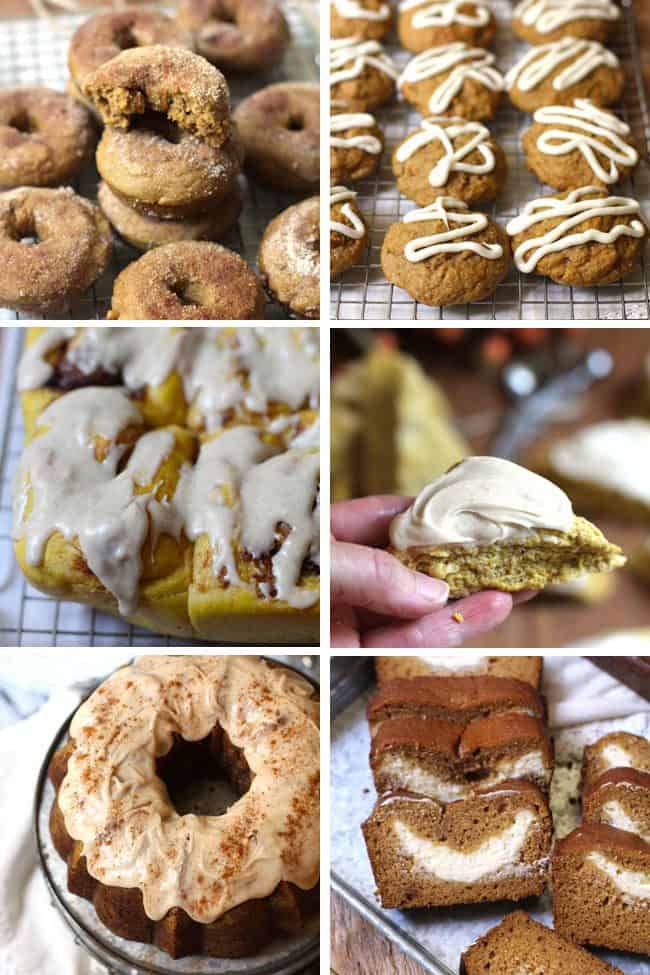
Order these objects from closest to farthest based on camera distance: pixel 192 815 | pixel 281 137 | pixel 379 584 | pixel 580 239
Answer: pixel 192 815 → pixel 379 584 → pixel 580 239 → pixel 281 137

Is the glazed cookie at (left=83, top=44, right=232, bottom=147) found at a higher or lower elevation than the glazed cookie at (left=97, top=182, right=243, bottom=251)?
higher

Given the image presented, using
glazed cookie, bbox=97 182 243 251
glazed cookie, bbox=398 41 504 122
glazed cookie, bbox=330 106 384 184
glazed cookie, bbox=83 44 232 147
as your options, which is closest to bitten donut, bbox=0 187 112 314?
glazed cookie, bbox=97 182 243 251

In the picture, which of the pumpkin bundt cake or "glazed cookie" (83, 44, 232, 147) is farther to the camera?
"glazed cookie" (83, 44, 232, 147)

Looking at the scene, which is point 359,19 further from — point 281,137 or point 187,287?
point 187,287

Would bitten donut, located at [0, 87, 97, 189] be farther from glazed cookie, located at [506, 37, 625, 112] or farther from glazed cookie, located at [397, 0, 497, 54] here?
glazed cookie, located at [506, 37, 625, 112]

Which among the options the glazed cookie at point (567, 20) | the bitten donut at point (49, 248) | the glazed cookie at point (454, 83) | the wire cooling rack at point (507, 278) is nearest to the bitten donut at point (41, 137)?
the bitten donut at point (49, 248)

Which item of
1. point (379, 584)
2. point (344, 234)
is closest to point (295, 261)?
point (344, 234)

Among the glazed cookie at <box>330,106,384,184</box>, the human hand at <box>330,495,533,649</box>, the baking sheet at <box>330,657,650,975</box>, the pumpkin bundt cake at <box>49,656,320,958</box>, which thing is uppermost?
the glazed cookie at <box>330,106,384,184</box>
